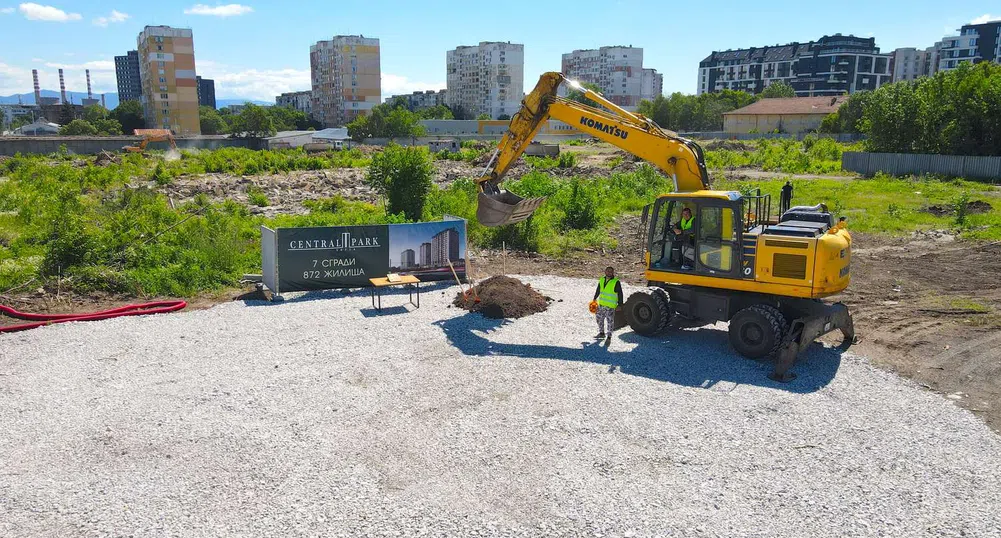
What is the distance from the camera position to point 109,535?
22.8 feet

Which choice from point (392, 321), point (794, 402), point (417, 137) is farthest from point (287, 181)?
point (417, 137)

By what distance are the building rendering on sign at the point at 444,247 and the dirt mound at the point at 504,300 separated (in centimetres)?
172

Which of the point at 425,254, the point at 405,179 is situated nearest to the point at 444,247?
the point at 425,254

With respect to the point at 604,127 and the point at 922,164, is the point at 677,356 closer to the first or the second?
the point at 604,127

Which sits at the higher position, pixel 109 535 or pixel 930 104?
pixel 930 104

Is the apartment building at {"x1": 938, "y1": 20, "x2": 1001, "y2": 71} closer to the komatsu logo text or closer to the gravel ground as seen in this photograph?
the komatsu logo text

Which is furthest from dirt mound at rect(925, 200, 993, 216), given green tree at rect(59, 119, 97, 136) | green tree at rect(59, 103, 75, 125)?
green tree at rect(59, 103, 75, 125)

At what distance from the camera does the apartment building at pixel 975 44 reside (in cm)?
13938

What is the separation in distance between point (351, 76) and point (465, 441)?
148 meters

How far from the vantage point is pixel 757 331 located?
12031 mm

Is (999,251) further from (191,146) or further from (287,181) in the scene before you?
(191,146)

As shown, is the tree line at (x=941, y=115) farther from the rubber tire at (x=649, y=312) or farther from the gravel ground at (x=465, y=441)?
the rubber tire at (x=649, y=312)

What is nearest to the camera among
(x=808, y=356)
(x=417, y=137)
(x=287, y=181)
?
(x=808, y=356)

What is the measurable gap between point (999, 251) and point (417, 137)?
81315mm
